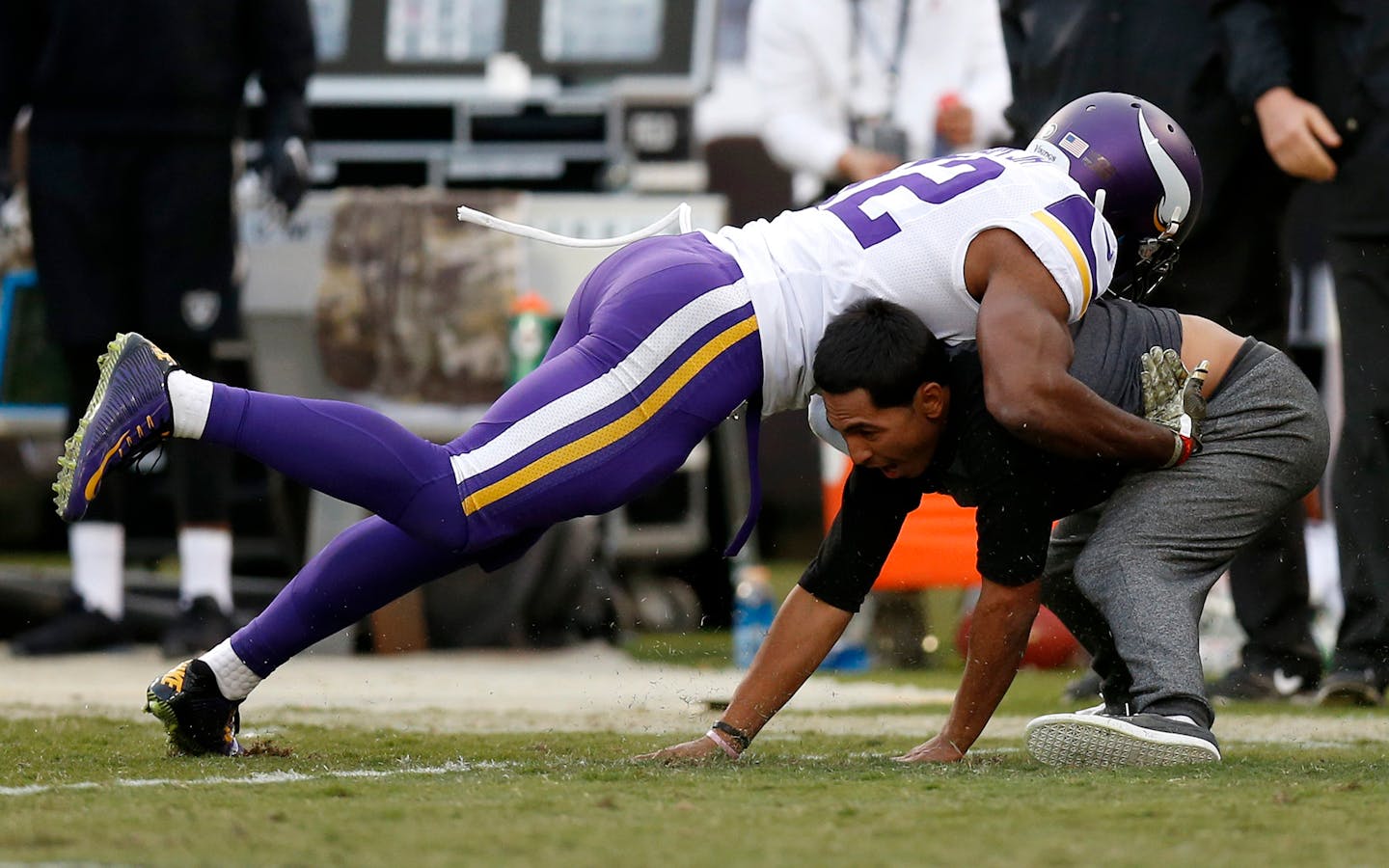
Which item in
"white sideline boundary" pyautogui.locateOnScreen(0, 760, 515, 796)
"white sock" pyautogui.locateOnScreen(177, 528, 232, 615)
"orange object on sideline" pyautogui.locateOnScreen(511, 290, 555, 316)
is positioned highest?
"orange object on sideline" pyautogui.locateOnScreen(511, 290, 555, 316)

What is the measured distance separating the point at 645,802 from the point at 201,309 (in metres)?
4.20

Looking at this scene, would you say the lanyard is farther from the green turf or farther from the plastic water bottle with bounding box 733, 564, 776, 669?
the green turf

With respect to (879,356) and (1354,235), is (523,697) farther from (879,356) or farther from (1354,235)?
(1354,235)

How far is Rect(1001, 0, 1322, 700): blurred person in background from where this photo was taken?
5.85m

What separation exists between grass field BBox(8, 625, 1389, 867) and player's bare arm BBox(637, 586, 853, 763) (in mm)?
101

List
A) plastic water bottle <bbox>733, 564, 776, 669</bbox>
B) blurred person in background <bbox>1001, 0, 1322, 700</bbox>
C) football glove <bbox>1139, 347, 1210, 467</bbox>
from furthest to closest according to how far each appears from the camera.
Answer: plastic water bottle <bbox>733, 564, 776, 669</bbox>, blurred person in background <bbox>1001, 0, 1322, 700</bbox>, football glove <bbox>1139, 347, 1210, 467</bbox>

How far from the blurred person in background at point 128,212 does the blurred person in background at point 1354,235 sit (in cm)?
338

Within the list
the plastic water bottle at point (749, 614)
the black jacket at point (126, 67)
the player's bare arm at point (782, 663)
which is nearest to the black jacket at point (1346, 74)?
the player's bare arm at point (782, 663)

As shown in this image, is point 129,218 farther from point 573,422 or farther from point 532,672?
point 573,422

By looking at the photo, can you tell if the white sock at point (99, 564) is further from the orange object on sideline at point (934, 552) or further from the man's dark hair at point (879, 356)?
the man's dark hair at point (879, 356)

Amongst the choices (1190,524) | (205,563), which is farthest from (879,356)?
(205,563)

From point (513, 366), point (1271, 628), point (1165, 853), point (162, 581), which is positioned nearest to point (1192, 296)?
point (1271, 628)

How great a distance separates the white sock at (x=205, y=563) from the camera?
23.0ft

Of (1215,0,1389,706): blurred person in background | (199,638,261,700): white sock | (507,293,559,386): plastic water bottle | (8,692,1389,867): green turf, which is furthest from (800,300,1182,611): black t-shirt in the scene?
(507,293,559,386): plastic water bottle
